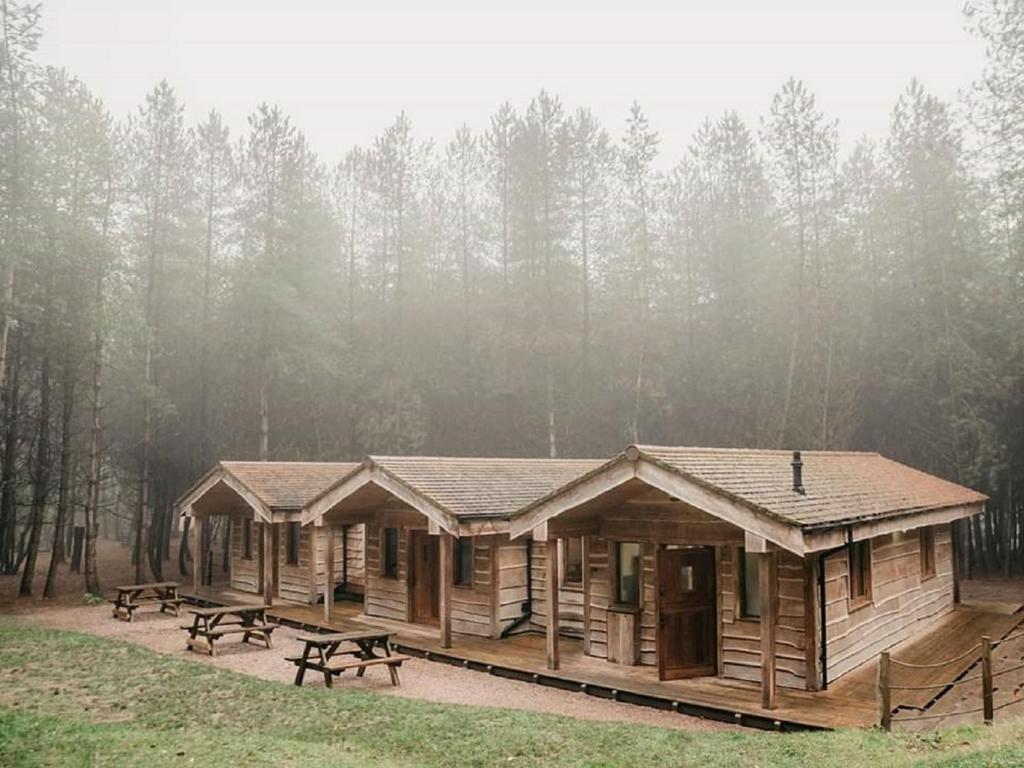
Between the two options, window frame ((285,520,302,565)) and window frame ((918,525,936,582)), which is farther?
window frame ((285,520,302,565))

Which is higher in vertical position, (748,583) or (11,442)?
(11,442)

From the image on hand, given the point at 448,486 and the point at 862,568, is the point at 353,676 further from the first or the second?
the point at 862,568

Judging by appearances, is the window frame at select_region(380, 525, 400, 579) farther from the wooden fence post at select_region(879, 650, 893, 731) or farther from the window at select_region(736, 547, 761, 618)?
the wooden fence post at select_region(879, 650, 893, 731)

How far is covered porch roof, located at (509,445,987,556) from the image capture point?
31.6 ft

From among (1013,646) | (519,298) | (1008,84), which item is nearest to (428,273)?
(519,298)

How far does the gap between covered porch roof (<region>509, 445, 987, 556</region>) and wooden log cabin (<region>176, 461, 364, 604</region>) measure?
9105 millimetres

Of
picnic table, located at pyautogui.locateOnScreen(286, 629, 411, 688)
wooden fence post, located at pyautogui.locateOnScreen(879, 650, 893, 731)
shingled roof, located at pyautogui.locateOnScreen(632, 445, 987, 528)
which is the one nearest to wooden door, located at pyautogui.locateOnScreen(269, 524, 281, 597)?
picnic table, located at pyautogui.locateOnScreen(286, 629, 411, 688)

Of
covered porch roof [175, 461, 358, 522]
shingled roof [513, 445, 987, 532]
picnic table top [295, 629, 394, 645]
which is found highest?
shingled roof [513, 445, 987, 532]

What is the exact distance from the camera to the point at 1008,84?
19.1 metres

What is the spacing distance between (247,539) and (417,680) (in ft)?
40.4

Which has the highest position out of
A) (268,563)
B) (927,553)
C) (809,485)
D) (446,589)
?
(809,485)

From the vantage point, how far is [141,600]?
62.5 feet

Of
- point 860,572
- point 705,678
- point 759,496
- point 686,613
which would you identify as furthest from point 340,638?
point 860,572

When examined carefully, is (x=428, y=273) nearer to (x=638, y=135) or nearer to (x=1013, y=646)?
(x=638, y=135)
